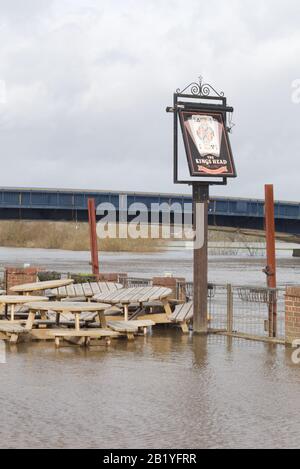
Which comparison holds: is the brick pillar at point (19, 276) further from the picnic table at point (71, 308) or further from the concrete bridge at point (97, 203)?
the concrete bridge at point (97, 203)

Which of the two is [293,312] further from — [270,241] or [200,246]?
[200,246]

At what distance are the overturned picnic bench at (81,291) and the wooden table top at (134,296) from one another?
573 mm

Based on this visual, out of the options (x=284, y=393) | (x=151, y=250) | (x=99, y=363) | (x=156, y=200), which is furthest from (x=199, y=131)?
(x=151, y=250)

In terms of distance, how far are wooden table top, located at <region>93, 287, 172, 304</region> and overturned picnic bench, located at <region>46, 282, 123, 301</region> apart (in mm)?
573

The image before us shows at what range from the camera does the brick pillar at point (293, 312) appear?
14.5m

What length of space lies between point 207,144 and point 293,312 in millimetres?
3382

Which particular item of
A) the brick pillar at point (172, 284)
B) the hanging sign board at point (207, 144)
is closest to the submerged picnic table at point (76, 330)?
the hanging sign board at point (207, 144)

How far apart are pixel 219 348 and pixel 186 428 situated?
6.10m

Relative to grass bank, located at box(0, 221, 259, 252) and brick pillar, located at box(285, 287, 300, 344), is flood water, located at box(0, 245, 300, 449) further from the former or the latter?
grass bank, located at box(0, 221, 259, 252)

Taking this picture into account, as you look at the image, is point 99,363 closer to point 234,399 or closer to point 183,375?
point 183,375

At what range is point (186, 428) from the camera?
337 inches

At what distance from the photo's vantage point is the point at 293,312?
575 inches

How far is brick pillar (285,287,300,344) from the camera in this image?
1451 centimetres

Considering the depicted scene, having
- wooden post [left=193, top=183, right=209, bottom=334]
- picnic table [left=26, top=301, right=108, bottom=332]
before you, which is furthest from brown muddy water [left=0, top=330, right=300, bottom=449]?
wooden post [left=193, top=183, right=209, bottom=334]
